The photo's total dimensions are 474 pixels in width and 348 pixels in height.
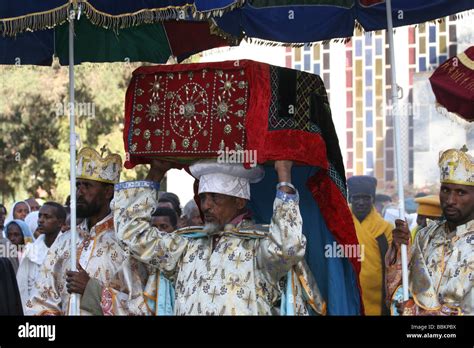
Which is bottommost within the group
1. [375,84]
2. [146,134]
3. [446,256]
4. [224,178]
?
[446,256]

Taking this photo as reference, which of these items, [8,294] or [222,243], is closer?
[222,243]

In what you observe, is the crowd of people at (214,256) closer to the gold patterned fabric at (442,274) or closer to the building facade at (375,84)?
the gold patterned fabric at (442,274)

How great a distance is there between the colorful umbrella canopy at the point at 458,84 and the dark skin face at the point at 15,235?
17.8 ft

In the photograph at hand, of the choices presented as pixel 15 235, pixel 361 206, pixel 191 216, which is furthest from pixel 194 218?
pixel 15 235

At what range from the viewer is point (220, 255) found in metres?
6.55

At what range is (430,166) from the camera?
22.9m

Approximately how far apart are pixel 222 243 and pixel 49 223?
3.69m

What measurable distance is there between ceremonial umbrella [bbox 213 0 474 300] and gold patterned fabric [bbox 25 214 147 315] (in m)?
1.58

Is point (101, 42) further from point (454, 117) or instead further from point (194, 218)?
point (194, 218)

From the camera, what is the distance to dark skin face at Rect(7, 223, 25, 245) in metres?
11.3

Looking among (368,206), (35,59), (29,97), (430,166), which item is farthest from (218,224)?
(29,97)

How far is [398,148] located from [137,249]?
5.38ft

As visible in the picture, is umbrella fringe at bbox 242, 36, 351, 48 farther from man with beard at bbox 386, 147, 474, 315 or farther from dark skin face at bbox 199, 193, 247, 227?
dark skin face at bbox 199, 193, 247, 227

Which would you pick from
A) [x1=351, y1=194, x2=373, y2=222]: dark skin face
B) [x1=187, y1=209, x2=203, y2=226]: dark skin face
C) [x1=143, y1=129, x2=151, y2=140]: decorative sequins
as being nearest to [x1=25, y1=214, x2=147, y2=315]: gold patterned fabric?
[x1=143, y1=129, x2=151, y2=140]: decorative sequins
